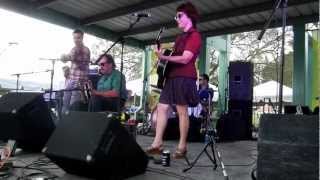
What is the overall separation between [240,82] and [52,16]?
430 cm

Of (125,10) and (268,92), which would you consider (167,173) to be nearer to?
(125,10)

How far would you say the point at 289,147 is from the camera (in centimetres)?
194

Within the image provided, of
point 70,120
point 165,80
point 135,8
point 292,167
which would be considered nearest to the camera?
point 292,167

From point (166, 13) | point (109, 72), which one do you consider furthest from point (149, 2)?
point (109, 72)

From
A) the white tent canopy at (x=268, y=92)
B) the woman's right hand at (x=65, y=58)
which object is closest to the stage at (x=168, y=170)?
the woman's right hand at (x=65, y=58)

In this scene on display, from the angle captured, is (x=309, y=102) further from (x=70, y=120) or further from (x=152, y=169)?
(x=70, y=120)

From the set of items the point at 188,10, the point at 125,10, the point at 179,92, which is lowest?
the point at 179,92

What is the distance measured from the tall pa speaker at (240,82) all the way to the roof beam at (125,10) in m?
2.04

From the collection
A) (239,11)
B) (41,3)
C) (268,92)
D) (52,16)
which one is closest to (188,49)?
(239,11)

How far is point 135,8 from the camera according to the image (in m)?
7.35

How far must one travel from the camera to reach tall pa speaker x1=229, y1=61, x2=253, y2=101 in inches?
297

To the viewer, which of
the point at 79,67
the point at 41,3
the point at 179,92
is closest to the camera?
the point at 179,92

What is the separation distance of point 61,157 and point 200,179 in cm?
97

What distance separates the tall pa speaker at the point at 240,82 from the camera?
7.54 metres
